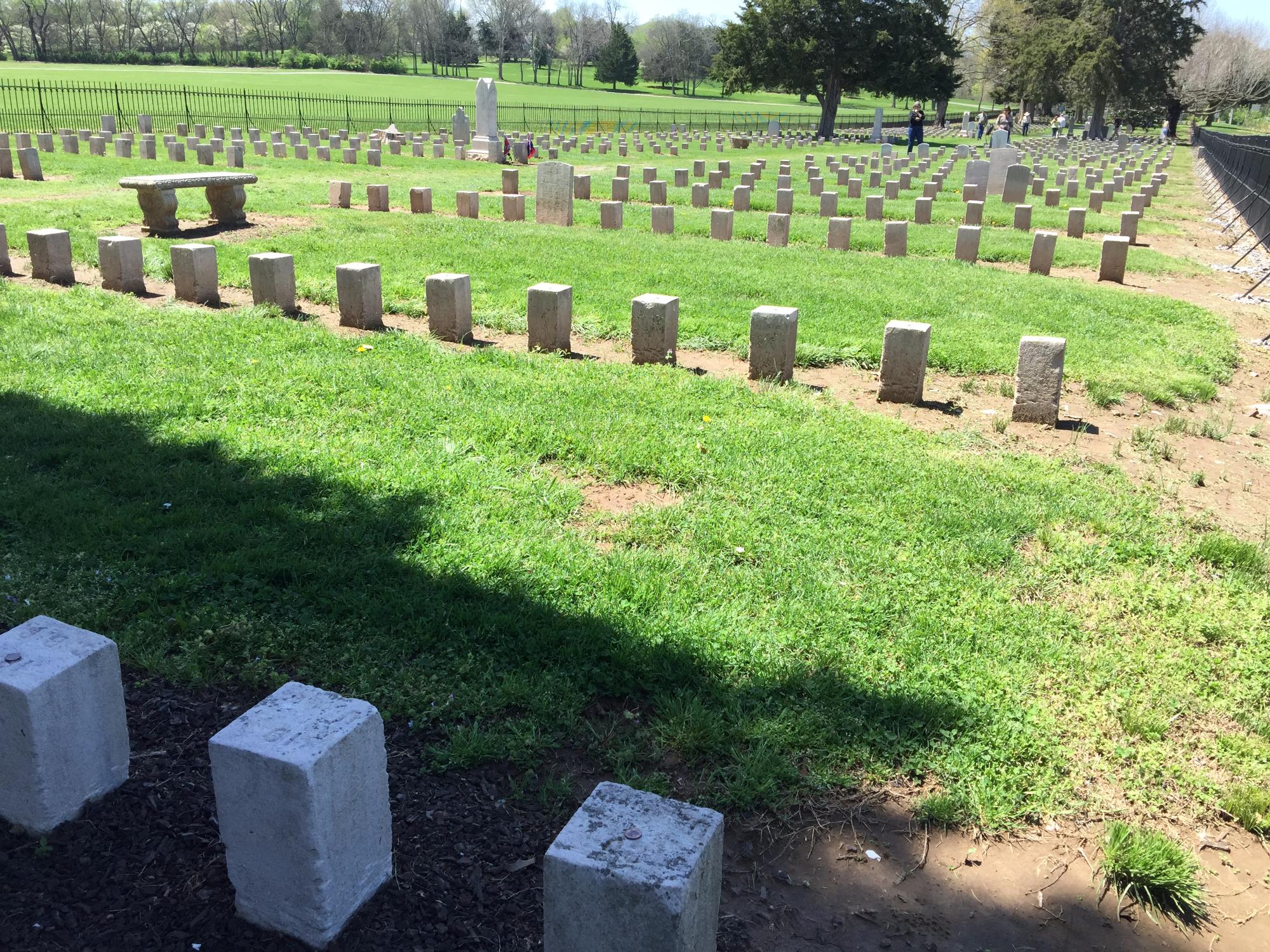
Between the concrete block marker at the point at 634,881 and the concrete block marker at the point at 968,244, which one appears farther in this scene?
the concrete block marker at the point at 968,244

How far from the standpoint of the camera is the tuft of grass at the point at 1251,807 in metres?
3.49

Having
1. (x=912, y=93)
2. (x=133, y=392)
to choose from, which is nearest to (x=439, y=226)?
(x=133, y=392)

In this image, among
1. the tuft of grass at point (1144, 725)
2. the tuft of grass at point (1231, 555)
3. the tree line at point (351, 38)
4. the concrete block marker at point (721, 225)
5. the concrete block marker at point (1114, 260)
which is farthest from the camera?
the tree line at point (351, 38)

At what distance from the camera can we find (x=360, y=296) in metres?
9.27

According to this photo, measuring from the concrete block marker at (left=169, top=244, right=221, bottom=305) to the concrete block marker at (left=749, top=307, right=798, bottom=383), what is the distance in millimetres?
5616

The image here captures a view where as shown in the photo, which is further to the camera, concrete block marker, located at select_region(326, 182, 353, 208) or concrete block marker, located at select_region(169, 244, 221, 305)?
concrete block marker, located at select_region(326, 182, 353, 208)

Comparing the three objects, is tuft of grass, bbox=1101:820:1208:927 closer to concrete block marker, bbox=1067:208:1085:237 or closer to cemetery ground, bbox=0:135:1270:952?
cemetery ground, bbox=0:135:1270:952

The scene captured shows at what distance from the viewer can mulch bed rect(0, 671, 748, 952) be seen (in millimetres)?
2764

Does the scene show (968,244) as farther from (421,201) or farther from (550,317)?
(421,201)

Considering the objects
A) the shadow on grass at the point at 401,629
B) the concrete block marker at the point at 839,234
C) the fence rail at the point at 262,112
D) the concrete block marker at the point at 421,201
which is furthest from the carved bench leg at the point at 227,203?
the fence rail at the point at 262,112

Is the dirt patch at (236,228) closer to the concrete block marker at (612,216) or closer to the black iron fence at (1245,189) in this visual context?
the concrete block marker at (612,216)

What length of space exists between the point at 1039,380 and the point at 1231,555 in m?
2.43

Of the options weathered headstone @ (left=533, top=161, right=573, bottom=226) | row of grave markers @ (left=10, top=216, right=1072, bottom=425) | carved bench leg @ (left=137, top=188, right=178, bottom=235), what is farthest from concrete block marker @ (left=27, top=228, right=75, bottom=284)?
weathered headstone @ (left=533, top=161, right=573, bottom=226)

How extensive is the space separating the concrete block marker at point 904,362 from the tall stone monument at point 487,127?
25.1 metres
